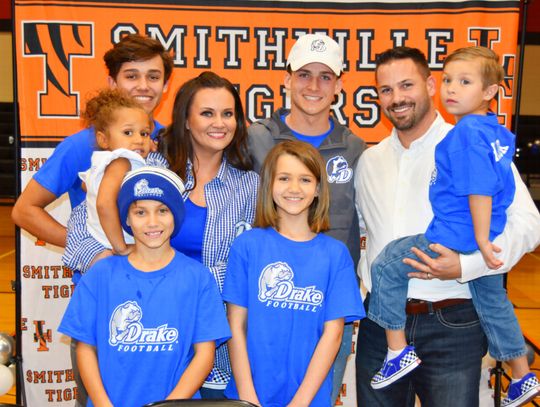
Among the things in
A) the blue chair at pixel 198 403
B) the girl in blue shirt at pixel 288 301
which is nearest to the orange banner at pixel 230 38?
the girl in blue shirt at pixel 288 301

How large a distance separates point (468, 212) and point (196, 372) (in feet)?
4.10

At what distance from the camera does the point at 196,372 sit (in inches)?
97.8

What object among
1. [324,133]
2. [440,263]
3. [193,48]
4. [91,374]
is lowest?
[91,374]

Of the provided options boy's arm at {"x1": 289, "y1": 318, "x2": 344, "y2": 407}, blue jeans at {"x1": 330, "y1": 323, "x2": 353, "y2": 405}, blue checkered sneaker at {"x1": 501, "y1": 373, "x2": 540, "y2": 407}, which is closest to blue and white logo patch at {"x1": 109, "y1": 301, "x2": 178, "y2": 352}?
boy's arm at {"x1": 289, "y1": 318, "x2": 344, "y2": 407}

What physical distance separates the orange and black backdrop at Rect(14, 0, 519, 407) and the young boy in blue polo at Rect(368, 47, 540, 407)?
64.0 inches

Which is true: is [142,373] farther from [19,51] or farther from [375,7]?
[375,7]

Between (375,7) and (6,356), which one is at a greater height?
(375,7)

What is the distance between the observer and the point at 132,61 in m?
3.19

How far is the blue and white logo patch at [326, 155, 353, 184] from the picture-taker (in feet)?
10.00

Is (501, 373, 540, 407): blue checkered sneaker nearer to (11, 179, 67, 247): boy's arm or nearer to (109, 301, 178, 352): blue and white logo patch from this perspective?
(109, 301, 178, 352): blue and white logo patch

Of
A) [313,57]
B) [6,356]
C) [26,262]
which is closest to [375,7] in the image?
[313,57]

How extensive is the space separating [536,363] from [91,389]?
4145 mm

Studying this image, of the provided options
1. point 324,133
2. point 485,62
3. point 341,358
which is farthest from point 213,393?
point 485,62

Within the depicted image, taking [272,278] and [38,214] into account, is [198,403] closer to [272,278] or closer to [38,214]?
[272,278]
